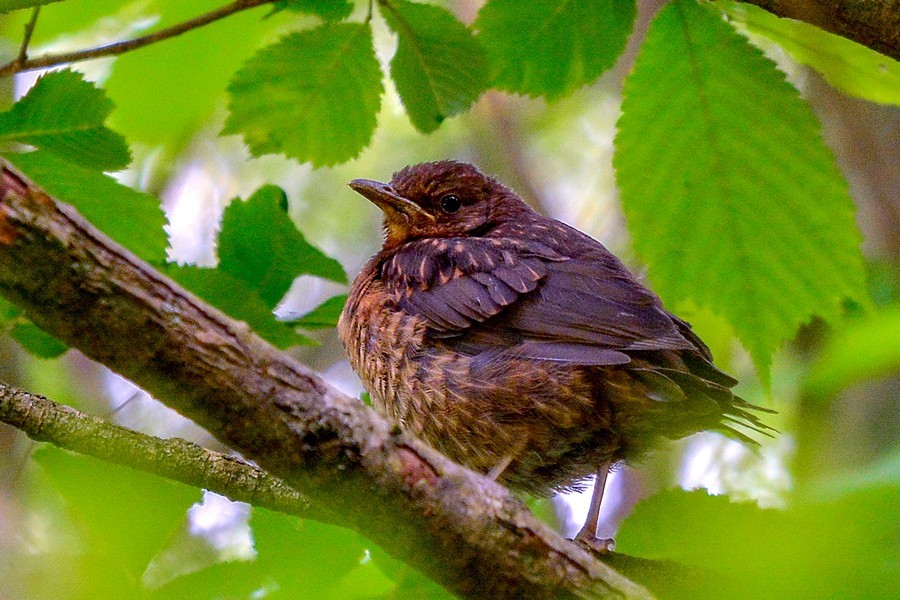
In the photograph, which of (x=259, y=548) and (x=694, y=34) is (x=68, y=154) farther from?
(x=694, y=34)

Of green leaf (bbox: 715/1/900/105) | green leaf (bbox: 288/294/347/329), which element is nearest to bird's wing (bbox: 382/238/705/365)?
green leaf (bbox: 288/294/347/329)

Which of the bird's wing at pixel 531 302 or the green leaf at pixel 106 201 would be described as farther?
the bird's wing at pixel 531 302

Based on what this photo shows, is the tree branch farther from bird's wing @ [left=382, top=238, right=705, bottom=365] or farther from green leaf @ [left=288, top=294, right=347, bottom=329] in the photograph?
bird's wing @ [left=382, top=238, right=705, bottom=365]

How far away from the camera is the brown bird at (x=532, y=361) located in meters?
3.10

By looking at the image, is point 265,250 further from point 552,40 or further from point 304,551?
point 304,551

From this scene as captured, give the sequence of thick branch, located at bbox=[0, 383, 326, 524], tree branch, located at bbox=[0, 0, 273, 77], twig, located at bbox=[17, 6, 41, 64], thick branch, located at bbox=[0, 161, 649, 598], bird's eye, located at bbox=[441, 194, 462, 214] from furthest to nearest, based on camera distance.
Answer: bird's eye, located at bbox=[441, 194, 462, 214] → tree branch, located at bbox=[0, 0, 273, 77] → twig, located at bbox=[17, 6, 41, 64] → thick branch, located at bbox=[0, 383, 326, 524] → thick branch, located at bbox=[0, 161, 649, 598]

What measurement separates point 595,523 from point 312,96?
1554 mm

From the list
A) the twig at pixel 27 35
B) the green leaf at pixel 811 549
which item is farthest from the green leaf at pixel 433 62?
the green leaf at pixel 811 549

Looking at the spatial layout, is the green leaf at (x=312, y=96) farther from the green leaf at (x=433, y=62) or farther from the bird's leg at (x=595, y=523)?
the bird's leg at (x=595, y=523)

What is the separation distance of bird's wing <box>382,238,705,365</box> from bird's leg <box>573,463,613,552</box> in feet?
1.60

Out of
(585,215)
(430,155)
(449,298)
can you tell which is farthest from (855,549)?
(430,155)

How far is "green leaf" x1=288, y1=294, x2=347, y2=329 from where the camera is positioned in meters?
3.06

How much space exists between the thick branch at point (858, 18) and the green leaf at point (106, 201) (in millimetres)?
1581

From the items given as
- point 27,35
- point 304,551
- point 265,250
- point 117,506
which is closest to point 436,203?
point 265,250
